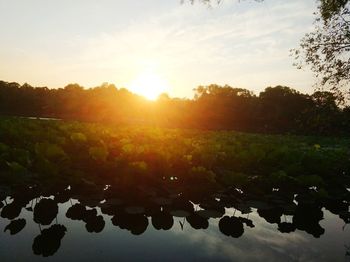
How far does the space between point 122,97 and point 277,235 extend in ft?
274

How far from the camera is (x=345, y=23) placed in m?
12.2

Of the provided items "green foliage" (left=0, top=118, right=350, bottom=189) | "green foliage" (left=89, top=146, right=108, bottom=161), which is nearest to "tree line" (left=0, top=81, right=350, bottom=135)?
"green foliage" (left=0, top=118, right=350, bottom=189)

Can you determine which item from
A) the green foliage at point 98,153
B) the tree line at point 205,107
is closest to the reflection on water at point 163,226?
the green foliage at point 98,153

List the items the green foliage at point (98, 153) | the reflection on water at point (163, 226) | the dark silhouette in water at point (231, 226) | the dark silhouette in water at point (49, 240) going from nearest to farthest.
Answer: the dark silhouette in water at point (49, 240) < the reflection on water at point (163, 226) < the dark silhouette in water at point (231, 226) < the green foliage at point (98, 153)

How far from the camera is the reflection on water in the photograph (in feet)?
10.0

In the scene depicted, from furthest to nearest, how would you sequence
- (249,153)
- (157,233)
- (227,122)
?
1. (227,122)
2. (249,153)
3. (157,233)

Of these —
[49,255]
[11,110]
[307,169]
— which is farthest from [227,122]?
[49,255]

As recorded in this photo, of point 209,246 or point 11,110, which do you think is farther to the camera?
point 11,110

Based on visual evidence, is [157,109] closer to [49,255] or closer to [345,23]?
[345,23]

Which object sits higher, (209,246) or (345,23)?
(345,23)

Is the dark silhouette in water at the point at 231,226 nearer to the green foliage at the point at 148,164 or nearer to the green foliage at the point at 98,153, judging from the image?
the green foliage at the point at 148,164

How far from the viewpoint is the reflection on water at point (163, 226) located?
10.0 ft

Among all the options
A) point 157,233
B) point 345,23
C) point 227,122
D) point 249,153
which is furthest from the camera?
point 227,122

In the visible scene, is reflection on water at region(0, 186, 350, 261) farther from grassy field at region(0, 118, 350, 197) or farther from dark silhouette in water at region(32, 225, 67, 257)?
grassy field at region(0, 118, 350, 197)
